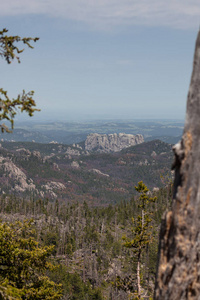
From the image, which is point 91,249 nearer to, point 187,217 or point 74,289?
point 74,289

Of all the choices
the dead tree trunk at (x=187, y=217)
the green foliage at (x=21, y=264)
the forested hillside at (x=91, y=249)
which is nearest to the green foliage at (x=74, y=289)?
the forested hillside at (x=91, y=249)

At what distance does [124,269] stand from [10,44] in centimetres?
10991

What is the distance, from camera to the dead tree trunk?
7.81 m

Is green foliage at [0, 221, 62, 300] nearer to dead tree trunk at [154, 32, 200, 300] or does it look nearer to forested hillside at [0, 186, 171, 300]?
forested hillside at [0, 186, 171, 300]

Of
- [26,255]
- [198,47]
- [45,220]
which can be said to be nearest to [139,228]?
[26,255]

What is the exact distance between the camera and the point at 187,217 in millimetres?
7879

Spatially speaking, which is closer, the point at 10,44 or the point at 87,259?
the point at 10,44

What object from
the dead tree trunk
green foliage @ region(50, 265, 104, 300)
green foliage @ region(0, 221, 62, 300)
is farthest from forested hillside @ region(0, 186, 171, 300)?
the dead tree trunk

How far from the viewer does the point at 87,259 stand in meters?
120

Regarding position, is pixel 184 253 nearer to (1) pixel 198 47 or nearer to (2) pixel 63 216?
(1) pixel 198 47

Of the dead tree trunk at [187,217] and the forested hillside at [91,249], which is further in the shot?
the forested hillside at [91,249]

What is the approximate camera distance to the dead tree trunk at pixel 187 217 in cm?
781

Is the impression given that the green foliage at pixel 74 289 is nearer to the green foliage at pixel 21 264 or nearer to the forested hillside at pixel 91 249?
the forested hillside at pixel 91 249

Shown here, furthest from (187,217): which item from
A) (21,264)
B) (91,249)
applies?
(91,249)
